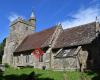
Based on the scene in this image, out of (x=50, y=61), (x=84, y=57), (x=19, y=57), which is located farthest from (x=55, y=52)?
(x=19, y=57)

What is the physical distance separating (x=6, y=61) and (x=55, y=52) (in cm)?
1871

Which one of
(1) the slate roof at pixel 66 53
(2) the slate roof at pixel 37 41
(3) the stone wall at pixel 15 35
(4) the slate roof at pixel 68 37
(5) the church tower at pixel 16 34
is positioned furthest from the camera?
(5) the church tower at pixel 16 34

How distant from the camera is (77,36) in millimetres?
38031

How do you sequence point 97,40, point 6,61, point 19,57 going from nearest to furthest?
point 97,40 < point 19,57 < point 6,61

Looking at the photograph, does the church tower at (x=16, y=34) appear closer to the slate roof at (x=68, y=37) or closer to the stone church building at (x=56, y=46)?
the stone church building at (x=56, y=46)

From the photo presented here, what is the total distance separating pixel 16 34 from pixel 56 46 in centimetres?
1761

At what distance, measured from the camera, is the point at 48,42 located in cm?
4112

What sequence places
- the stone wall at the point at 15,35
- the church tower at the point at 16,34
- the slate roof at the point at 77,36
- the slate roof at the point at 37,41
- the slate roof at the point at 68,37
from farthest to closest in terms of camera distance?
the church tower at the point at 16,34, the stone wall at the point at 15,35, the slate roof at the point at 37,41, the slate roof at the point at 68,37, the slate roof at the point at 77,36

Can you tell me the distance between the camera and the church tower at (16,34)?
5281 centimetres

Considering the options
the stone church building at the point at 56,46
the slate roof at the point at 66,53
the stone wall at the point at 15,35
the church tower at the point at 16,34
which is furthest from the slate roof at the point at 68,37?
the church tower at the point at 16,34

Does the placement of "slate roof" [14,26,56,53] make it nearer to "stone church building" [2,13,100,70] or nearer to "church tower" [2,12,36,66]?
"stone church building" [2,13,100,70]

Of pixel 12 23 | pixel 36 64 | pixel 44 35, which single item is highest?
pixel 12 23

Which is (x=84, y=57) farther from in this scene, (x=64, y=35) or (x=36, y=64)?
(x=36, y=64)

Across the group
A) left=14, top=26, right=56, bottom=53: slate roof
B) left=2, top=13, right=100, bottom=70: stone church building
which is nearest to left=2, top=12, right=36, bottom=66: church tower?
left=2, top=13, right=100, bottom=70: stone church building
